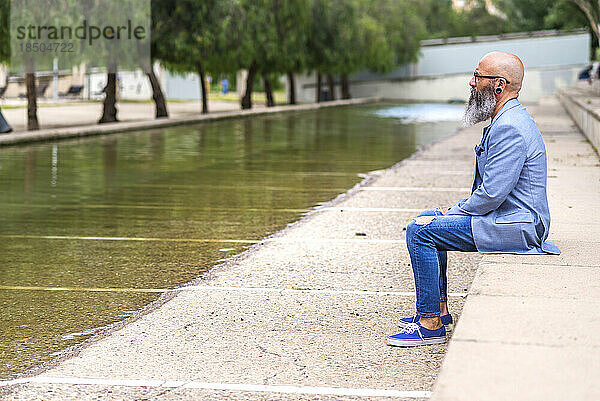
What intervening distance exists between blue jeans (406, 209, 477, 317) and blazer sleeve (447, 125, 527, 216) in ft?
0.68

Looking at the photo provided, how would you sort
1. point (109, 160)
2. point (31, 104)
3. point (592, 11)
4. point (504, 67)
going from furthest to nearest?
point (592, 11)
point (31, 104)
point (109, 160)
point (504, 67)

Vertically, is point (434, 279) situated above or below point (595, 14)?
below

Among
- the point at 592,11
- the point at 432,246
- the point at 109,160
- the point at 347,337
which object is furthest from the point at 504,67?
the point at 592,11

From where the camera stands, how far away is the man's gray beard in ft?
19.0

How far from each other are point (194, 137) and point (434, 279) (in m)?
22.4

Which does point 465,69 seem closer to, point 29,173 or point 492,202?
point 29,173

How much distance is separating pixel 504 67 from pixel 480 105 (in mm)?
266

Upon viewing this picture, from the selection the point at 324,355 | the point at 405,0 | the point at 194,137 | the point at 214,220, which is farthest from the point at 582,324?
the point at 405,0

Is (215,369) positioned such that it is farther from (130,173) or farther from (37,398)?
(130,173)

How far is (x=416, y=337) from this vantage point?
5781 mm

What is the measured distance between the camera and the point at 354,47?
57938 mm

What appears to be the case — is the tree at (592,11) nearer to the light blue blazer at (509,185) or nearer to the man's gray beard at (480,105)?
the man's gray beard at (480,105)

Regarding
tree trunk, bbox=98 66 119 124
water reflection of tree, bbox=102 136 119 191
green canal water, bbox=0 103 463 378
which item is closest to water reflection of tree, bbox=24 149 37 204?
green canal water, bbox=0 103 463 378

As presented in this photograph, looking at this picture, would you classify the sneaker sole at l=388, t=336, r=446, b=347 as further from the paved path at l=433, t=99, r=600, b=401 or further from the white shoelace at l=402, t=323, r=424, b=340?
the paved path at l=433, t=99, r=600, b=401
